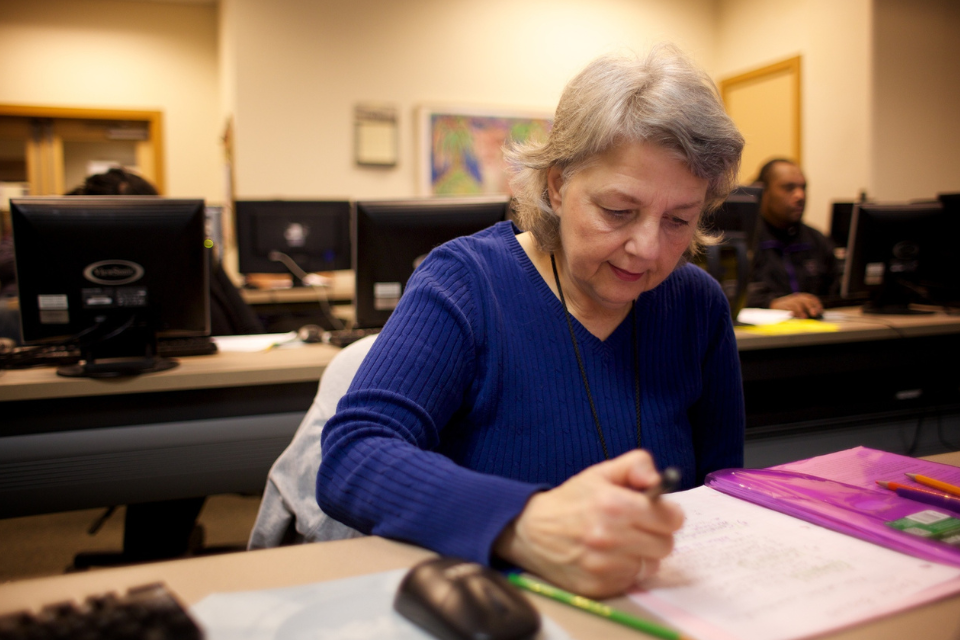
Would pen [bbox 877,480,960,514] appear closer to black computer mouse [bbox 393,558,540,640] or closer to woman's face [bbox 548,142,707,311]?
woman's face [bbox 548,142,707,311]

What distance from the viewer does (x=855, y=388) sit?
2.47 m

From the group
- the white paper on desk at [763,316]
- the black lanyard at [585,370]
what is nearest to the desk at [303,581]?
the black lanyard at [585,370]

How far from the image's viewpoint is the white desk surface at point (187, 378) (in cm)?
159

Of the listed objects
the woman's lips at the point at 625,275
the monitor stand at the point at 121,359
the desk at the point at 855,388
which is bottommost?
the desk at the point at 855,388

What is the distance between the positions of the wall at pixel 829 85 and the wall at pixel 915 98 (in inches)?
3.2

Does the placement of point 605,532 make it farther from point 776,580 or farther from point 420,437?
point 420,437

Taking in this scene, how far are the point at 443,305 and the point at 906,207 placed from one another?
2409mm

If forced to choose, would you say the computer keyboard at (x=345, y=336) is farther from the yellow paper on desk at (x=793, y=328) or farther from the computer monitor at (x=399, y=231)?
the yellow paper on desk at (x=793, y=328)

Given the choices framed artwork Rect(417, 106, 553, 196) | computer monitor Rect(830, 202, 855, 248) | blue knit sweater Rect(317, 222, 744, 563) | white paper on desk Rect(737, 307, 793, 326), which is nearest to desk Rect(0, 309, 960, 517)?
white paper on desk Rect(737, 307, 793, 326)

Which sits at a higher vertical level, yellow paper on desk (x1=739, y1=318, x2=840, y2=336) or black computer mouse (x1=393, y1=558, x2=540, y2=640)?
yellow paper on desk (x1=739, y1=318, x2=840, y2=336)

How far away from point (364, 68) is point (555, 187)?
4142mm

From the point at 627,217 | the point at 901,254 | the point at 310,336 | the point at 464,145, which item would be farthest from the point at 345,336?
the point at 464,145

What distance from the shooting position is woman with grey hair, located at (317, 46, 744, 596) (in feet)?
2.53

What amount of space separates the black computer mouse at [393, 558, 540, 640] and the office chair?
1.74 ft
